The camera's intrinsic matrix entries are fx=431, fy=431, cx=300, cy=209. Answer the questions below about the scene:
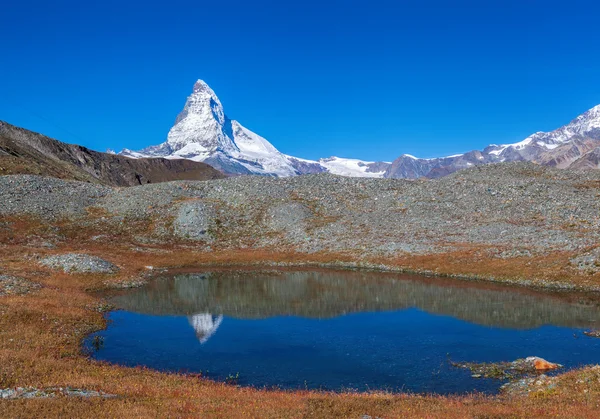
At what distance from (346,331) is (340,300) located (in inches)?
469

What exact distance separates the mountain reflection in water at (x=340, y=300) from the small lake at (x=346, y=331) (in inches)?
5.1

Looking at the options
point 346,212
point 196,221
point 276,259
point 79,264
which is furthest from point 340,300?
point 196,221

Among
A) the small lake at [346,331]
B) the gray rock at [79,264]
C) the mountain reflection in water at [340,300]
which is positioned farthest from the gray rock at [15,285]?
the gray rock at [79,264]

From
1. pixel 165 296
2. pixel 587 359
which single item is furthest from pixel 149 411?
pixel 165 296

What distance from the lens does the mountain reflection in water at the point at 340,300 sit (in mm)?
40656

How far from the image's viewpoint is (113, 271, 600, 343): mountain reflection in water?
1601 inches

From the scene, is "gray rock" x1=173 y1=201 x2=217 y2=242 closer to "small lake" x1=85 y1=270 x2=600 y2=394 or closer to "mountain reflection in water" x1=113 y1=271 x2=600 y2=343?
"mountain reflection in water" x1=113 y1=271 x2=600 y2=343

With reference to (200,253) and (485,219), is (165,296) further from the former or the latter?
(485,219)

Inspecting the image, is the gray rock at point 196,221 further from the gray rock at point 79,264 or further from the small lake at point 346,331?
the small lake at point 346,331

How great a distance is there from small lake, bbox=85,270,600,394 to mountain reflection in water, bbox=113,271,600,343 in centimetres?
13

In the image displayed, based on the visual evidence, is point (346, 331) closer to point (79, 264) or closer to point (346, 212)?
point (79, 264)

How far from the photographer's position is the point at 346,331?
120 feet

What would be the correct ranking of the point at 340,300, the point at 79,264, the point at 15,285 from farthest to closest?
the point at 79,264, the point at 340,300, the point at 15,285

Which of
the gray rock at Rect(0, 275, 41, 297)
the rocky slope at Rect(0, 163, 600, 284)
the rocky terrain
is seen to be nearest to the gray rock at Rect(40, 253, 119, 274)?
the rocky terrain
